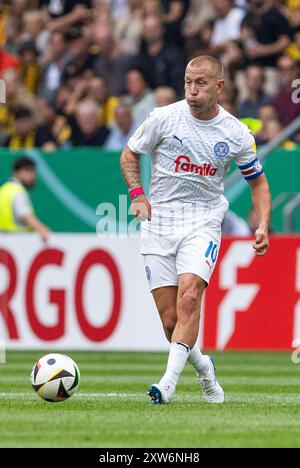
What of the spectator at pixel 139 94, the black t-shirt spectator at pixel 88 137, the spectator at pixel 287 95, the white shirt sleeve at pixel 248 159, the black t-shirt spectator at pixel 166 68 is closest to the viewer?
the white shirt sleeve at pixel 248 159

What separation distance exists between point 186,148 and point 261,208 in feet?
2.45

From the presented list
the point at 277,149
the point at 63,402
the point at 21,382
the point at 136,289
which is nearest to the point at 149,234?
the point at 63,402

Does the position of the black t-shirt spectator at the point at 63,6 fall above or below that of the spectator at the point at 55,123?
above

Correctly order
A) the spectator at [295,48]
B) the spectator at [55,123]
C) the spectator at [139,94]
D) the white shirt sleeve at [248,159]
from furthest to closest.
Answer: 1. the spectator at [55,123]
2. the spectator at [139,94]
3. the spectator at [295,48]
4. the white shirt sleeve at [248,159]

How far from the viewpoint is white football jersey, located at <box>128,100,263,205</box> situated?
10016mm

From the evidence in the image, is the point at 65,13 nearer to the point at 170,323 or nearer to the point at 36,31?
the point at 36,31

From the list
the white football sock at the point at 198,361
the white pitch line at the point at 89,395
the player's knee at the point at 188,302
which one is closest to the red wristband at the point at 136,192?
the player's knee at the point at 188,302

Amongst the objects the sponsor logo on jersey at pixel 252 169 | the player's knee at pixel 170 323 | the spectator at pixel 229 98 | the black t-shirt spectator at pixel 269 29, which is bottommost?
the player's knee at pixel 170 323

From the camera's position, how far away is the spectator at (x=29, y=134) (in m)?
20.4

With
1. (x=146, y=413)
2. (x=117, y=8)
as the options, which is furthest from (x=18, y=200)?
(x=146, y=413)

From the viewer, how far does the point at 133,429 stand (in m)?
8.30

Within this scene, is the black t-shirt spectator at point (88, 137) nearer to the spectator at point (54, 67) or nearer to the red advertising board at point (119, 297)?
the spectator at point (54, 67)

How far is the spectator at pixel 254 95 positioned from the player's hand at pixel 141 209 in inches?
376

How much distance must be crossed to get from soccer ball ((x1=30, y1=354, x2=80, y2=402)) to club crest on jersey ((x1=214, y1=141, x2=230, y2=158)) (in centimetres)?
190
